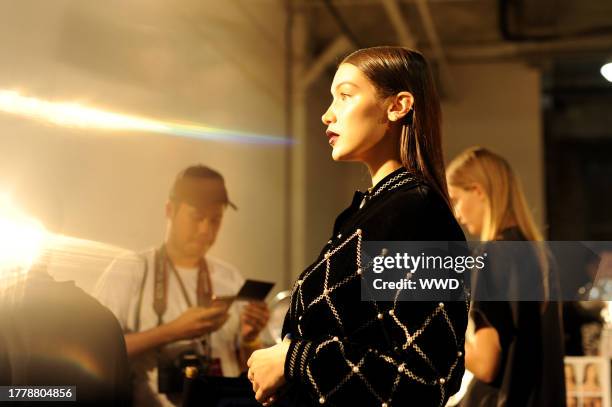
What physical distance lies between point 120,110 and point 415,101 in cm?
89

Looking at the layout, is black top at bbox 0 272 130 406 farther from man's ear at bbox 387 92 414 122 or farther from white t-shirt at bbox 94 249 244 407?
man's ear at bbox 387 92 414 122

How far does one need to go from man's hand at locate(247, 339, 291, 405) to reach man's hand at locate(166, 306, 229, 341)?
85 cm

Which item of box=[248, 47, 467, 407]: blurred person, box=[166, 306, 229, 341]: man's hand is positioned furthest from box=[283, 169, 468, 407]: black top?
box=[166, 306, 229, 341]: man's hand

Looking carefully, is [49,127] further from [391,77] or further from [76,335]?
[391,77]

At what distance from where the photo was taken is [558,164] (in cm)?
560

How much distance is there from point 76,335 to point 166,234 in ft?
1.40

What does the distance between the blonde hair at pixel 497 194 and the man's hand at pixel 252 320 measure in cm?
58

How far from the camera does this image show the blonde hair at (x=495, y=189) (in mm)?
1782

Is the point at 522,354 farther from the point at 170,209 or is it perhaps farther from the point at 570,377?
the point at 170,209

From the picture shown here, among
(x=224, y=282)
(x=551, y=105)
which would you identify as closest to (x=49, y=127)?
(x=224, y=282)

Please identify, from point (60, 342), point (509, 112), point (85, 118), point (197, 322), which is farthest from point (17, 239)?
point (509, 112)

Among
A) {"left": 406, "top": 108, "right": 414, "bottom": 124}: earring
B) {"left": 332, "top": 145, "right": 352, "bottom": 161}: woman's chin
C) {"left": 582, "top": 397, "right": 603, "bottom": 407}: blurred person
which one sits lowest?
{"left": 582, "top": 397, "right": 603, "bottom": 407}: blurred person

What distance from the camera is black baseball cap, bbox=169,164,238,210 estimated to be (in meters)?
1.98

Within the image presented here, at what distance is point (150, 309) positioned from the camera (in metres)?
1.85
